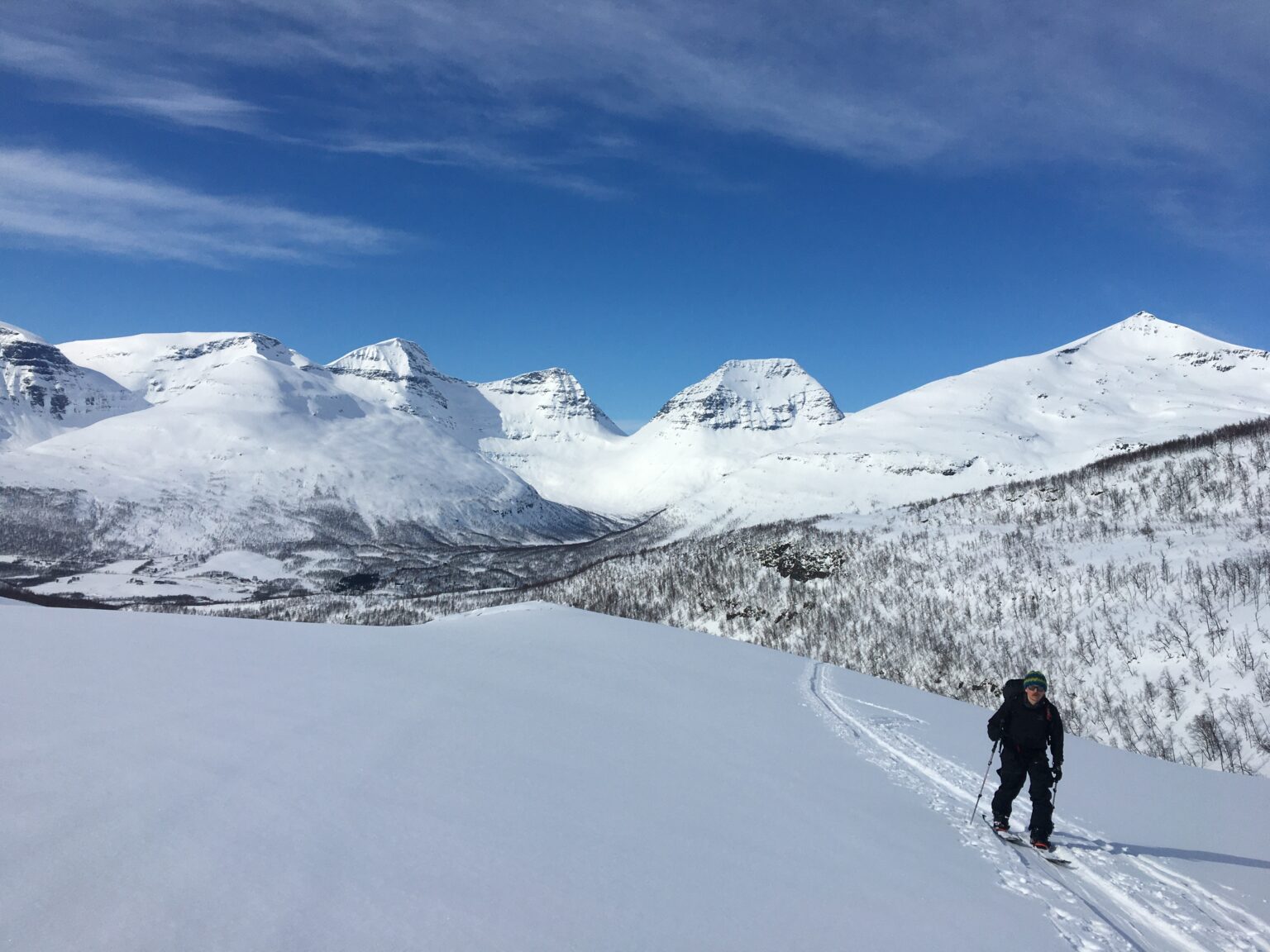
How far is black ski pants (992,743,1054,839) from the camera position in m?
7.70

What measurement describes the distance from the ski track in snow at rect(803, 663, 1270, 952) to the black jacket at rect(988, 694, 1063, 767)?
1112 mm

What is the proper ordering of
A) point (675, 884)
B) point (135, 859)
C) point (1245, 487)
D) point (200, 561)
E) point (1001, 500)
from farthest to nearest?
point (200, 561), point (1001, 500), point (1245, 487), point (675, 884), point (135, 859)

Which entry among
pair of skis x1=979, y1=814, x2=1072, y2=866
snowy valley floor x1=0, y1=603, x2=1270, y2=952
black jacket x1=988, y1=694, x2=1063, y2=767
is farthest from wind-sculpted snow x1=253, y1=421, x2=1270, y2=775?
pair of skis x1=979, y1=814, x2=1072, y2=866

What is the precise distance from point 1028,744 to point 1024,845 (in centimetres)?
121

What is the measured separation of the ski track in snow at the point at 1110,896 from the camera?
5.66 metres

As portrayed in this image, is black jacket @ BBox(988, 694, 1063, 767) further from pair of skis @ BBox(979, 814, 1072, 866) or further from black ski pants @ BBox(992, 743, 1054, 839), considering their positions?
→ pair of skis @ BBox(979, 814, 1072, 866)

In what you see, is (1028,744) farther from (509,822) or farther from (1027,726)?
(509,822)

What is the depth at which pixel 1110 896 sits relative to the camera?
6418 millimetres

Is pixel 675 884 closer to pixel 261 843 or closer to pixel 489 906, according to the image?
pixel 489 906

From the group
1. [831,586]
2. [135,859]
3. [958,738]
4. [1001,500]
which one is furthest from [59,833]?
[1001,500]

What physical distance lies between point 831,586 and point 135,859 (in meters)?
38.6

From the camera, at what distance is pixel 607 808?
6477mm

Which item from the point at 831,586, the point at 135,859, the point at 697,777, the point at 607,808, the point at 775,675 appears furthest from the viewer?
the point at 831,586

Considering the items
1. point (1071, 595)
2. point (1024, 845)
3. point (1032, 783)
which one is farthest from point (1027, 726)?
point (1071, 595)
